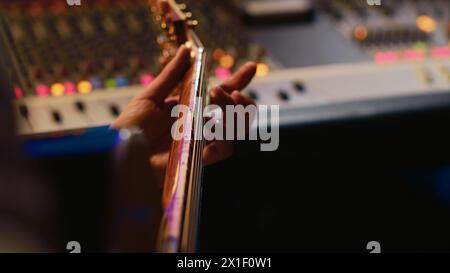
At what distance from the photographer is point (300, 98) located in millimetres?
1479

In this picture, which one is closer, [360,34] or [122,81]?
[122,81]

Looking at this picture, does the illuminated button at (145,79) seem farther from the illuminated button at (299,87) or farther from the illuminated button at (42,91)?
the illuminated button at (299,87)

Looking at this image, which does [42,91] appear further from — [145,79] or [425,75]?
[425,75]

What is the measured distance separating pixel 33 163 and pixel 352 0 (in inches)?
54.4

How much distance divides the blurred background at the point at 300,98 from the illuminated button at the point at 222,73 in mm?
14

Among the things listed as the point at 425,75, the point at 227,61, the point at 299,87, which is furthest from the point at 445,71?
the point at 227,61

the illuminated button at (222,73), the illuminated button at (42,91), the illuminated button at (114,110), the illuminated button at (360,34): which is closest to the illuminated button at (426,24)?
the illuminated button at (360,34)

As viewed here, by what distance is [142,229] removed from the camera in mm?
666

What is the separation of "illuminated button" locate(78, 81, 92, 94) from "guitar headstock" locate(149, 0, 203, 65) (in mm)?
323

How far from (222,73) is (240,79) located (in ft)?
1.16

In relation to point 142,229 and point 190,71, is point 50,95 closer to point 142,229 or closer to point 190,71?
point 190,71

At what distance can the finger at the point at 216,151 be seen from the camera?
114 centimetres

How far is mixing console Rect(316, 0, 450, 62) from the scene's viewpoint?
5.45ft

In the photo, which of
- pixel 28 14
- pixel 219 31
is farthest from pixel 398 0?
pixel 28 14
